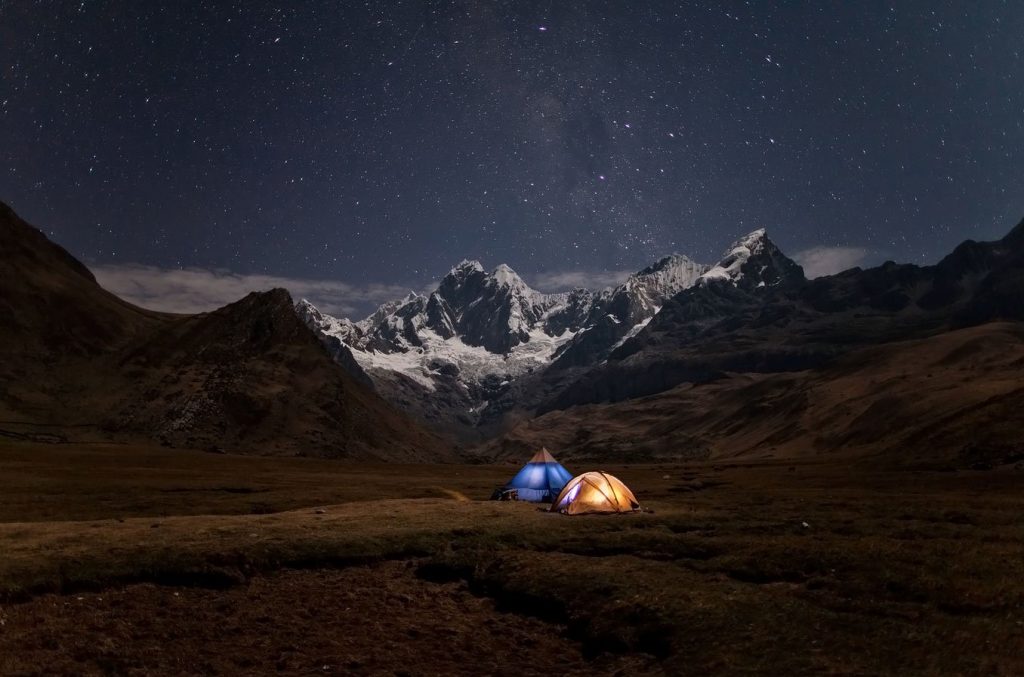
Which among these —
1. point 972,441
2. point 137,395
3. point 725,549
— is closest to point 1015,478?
point 972,441

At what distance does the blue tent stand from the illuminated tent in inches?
471

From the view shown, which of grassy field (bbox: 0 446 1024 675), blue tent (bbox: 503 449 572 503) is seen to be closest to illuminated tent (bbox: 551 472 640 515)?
grassy field (bbox: 0 446 1024 675)

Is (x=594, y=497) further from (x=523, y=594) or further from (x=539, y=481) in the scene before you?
(x=523, y=594)

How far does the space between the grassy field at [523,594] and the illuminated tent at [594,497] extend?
2270 millimetres

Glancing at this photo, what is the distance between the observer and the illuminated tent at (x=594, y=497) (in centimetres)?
3756

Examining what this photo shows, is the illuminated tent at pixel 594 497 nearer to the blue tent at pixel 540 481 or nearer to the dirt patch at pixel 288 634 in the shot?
the blue tent at pixel 540 481

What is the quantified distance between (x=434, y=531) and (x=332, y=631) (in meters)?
12.2

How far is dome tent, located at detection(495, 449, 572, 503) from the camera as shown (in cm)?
5156

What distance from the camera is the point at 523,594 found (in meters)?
22.1

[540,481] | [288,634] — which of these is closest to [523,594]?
[288,634]

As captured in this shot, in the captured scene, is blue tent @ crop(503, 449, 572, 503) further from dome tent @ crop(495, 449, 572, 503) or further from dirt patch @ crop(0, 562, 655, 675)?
dirt patch @ crop(0, 562, 655, 675)

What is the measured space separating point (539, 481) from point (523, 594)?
30521mm

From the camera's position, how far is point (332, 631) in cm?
1944

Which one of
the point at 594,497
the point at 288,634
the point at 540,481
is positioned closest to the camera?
the point at 288,634
